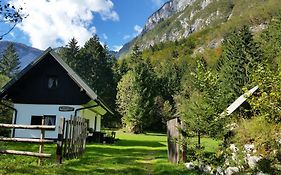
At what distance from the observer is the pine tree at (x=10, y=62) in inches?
3942

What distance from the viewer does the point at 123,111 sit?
63.2m

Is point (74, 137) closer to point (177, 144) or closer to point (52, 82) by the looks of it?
point (177, 144)

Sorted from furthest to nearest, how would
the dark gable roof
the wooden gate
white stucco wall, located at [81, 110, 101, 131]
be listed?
white stucco wall, located at [81, 110, 101, 131] < the dark gable roof < the wooden gate

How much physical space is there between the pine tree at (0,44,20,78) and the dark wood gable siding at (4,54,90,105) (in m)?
76.9

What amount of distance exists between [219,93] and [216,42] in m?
147

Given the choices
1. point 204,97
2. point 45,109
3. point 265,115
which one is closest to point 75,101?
point 45,109

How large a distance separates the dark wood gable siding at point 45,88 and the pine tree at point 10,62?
252 feet

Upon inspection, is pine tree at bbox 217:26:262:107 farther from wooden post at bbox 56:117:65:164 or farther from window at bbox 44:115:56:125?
wooden post at bbox 56:117:65:164

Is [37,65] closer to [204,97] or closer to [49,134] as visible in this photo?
[49,134]

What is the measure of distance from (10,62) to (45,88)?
3206 inches

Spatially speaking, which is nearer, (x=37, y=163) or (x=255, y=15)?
(x=37, y=163)

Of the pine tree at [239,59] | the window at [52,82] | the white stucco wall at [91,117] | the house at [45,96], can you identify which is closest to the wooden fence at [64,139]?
the house at [45,96]

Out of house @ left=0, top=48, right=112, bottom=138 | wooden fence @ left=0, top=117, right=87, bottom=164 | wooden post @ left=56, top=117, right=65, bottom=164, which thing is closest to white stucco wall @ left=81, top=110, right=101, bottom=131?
house @ left=0, top=48, right=112, bottom=138

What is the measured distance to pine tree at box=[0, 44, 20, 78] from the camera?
100 m
